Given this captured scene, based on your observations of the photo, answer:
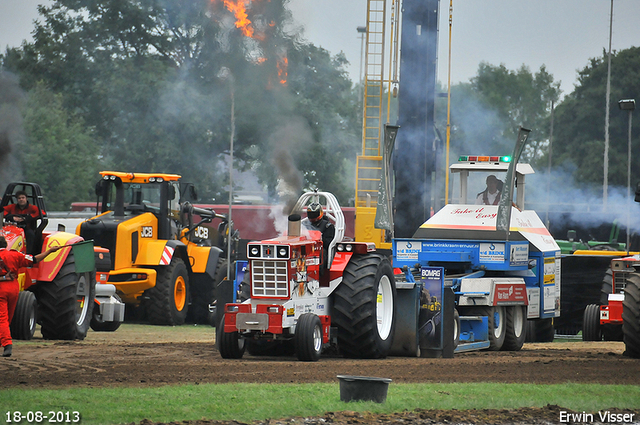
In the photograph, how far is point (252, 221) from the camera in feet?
109

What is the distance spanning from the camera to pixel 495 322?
14.8 meters

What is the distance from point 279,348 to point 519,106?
44.9 meters

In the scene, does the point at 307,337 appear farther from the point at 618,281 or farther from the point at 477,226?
the point at 618,281

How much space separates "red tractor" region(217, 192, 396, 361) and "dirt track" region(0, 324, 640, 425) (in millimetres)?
267

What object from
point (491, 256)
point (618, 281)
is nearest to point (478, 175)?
point (491, 256)

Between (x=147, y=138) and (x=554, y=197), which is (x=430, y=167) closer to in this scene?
(x=147, y=138)

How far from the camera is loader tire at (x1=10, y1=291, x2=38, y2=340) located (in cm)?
1304

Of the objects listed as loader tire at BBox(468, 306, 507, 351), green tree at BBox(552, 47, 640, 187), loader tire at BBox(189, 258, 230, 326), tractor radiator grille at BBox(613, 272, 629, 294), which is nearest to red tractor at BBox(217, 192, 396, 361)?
loader tire at BBox(468, 306, 507, 351)

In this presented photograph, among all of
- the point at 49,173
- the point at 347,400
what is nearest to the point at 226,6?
the point at 347,400

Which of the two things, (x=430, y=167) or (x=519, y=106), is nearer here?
(x=430, y=167)

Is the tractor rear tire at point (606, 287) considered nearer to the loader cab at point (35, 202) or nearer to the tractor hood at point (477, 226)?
the tractor hood at point (477, 226)

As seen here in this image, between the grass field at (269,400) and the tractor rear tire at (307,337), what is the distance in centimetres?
204

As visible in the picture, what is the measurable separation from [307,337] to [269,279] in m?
0.84

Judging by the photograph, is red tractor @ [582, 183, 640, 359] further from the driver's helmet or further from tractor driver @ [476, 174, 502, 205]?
the driver's helmet
